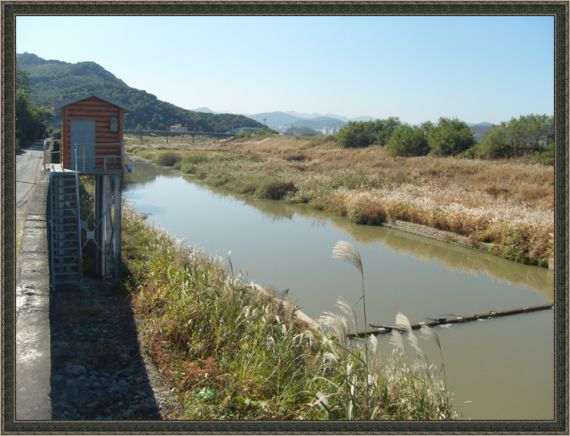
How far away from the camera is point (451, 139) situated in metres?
39.8

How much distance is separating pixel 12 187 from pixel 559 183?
4246 millimetres

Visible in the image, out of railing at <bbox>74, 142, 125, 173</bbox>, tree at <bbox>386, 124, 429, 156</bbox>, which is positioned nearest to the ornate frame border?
railing at <bbox>74, 142, 125, 173</bbox>

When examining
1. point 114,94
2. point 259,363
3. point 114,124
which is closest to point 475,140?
point 114,124

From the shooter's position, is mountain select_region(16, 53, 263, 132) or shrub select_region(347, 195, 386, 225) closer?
shrub select_region(347, 195, 386, 225)

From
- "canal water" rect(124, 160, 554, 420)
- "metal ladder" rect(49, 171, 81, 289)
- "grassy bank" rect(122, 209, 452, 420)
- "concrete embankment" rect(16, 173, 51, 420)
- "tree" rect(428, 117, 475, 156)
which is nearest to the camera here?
"concrete embankment" rect(16, 173, 51, 420)

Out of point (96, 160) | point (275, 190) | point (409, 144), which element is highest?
point (409, 144)

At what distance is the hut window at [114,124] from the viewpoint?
11.2 meters

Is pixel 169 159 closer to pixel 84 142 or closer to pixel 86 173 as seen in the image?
pixel 84 142

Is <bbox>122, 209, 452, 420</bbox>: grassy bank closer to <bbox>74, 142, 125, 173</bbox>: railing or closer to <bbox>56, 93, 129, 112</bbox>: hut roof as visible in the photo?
<bbox>74, 142, 125, 173</bbox>: railing

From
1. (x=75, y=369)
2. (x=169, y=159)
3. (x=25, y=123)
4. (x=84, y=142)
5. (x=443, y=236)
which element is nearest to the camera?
(x=75, y=369)

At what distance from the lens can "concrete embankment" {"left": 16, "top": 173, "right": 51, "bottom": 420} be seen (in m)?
3.46

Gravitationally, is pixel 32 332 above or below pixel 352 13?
below

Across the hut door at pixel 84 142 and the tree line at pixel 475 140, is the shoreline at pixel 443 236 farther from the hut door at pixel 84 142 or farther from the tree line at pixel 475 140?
the tree line at pixel 475 140

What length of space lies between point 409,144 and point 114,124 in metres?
34.0
